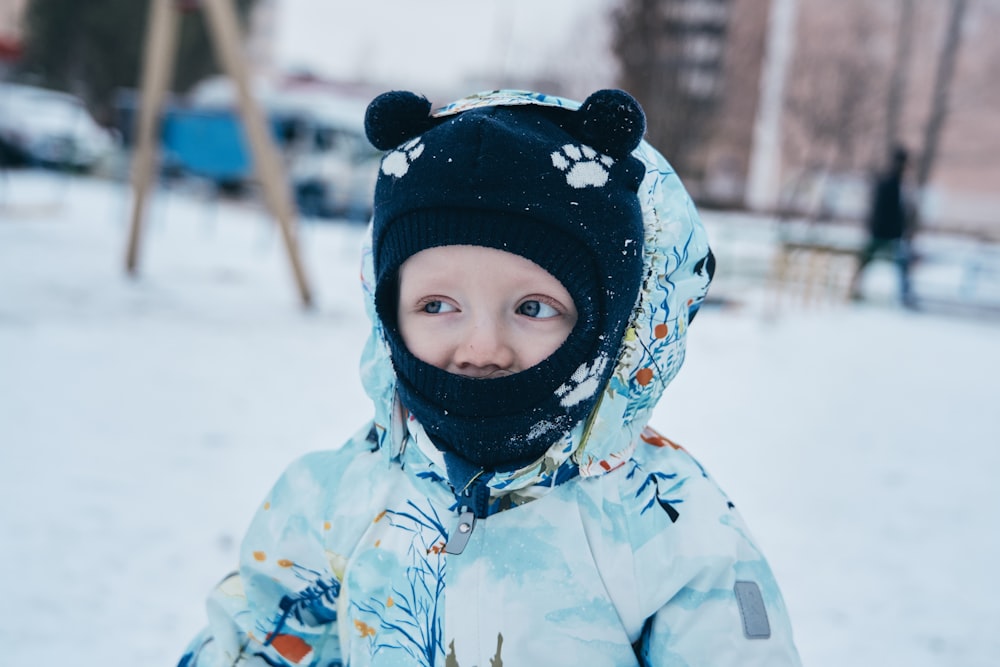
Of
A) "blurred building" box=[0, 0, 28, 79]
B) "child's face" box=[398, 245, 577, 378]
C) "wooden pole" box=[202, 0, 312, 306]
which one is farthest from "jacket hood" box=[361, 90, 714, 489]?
"blurred building" box=[0, 0, 28, 79]

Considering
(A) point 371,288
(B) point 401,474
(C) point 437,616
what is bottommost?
(C) point 437,616

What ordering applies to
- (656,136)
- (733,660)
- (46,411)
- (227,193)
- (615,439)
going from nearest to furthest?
(733,660)
(615,439)
(46,411)
(656,136)
(227,193)

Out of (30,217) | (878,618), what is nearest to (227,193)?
(30,217)

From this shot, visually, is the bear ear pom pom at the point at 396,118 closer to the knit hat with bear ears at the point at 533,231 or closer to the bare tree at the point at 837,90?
the knit hat with bear ears at the point at 533,231

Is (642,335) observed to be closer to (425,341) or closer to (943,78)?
(425,341)

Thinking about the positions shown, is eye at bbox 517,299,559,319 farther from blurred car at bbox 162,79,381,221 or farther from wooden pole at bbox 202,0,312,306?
blurred car at bbox 162,79,381,221

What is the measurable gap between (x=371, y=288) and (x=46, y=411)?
2.75m

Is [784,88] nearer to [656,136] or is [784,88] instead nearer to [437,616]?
[656,136]

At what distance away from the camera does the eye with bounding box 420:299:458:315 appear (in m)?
1.25

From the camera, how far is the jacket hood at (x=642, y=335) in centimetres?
125

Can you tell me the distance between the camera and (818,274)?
9562mm

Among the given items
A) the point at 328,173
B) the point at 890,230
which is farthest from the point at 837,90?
Result: the point at 328,173

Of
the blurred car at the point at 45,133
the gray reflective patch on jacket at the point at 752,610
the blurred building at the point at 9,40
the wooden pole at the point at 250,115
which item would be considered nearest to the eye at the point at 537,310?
the gray reflective patch on jacket at the point at 752,610

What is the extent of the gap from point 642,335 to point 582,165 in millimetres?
266
